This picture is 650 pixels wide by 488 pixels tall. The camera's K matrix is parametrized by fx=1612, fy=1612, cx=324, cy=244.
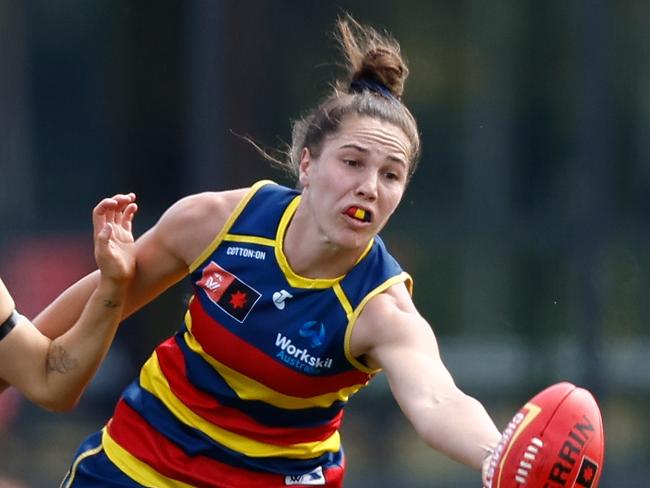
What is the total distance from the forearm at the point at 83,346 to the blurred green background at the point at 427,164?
13.8 feet

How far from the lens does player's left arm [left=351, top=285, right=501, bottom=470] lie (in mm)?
3703

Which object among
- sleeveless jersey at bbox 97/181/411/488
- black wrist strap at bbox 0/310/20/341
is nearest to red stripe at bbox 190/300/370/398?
sleeveless jersey at bbox 97/181/411/488

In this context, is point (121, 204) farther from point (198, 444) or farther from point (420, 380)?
point (420, 380)

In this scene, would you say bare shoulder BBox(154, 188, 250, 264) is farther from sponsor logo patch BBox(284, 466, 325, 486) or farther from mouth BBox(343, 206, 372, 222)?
sponsor logo patch BBox(284, 466, 325, 486)

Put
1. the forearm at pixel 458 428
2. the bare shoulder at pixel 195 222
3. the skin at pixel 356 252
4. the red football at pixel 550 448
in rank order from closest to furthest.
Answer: the red football at pixel 550 448, the forearm at pixel 458 428, the skin at pixel 356 252, the bare shoulder at pixel 195 222

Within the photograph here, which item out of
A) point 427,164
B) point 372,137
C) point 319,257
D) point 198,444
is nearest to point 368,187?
point 372,137

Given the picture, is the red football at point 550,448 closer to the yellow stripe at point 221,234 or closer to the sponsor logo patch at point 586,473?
the sponsor logo patch at point 586,473

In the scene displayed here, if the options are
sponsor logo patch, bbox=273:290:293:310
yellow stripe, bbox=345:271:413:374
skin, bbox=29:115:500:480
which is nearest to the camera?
skin, bbox=29:115:500:480

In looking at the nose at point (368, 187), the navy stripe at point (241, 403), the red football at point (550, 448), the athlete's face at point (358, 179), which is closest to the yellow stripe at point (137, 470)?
the navy stripe at point (241, 403)

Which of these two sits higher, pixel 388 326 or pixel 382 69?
pixel 382 69

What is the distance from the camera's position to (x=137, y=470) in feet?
14.5

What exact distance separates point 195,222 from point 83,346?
1.52 feet

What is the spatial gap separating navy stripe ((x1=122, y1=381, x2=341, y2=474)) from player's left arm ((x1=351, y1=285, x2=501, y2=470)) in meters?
0.41

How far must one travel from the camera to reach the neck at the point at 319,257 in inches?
170
